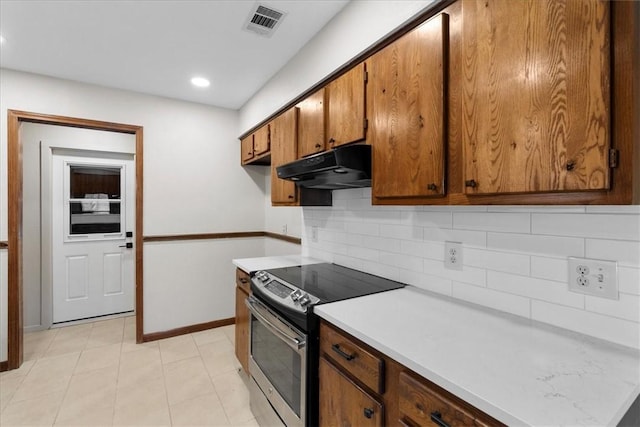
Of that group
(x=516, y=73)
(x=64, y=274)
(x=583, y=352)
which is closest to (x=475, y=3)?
(x=516, y=73)

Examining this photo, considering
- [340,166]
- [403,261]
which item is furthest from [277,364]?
[340,166]

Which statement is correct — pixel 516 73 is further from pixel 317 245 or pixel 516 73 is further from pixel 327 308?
pixel 317 245

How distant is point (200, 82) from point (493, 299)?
289 cm

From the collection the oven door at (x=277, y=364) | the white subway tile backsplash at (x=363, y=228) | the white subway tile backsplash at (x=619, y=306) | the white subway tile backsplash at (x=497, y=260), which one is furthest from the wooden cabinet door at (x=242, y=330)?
the white subway tile backsplash at (x=619, y=306)

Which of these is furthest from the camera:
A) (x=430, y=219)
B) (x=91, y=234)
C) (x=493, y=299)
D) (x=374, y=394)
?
(x=91, y=234)

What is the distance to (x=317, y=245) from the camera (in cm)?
252

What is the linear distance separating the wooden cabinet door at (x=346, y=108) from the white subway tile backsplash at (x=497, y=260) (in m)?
0.81

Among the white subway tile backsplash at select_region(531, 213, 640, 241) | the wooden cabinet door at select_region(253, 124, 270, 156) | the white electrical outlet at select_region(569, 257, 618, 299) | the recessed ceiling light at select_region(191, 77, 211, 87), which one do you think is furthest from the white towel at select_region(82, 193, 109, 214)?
the white electrical outlet at select_region(569, 257, 618, 299)

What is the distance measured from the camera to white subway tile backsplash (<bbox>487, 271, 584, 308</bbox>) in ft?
3.47

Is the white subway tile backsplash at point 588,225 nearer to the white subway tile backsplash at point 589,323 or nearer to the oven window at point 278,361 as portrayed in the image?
the white subway tile backsplash at point 589,323

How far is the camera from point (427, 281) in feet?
5.16

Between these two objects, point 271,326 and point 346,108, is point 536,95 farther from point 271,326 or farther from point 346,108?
point 271,326

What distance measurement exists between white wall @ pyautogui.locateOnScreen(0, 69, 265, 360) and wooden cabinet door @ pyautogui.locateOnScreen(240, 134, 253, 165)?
9 centimetres

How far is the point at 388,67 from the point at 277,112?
136 cm
